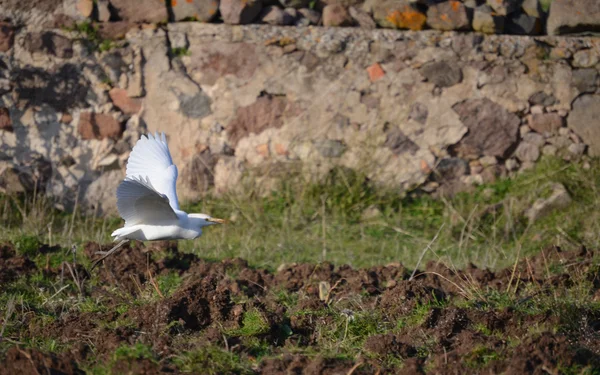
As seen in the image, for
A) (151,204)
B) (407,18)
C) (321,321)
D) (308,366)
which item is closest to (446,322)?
Result: (321,321)

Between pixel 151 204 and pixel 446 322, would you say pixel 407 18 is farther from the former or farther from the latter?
pixel 446 322

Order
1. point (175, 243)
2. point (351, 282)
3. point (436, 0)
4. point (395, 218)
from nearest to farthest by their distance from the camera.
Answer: point (351, 282) → point (175, 243) → point (395, 218) → point (436, 0)

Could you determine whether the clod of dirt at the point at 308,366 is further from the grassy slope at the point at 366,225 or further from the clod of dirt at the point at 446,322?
the grassy slope at the point at 366,225

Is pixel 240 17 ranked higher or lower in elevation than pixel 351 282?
higher

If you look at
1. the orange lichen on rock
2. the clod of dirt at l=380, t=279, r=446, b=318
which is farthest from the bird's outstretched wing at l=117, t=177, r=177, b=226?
the orange lichen on rock

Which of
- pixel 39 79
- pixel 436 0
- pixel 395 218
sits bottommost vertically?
pixel 395 218

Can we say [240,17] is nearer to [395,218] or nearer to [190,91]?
[190,91]

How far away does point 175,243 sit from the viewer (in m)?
5.66

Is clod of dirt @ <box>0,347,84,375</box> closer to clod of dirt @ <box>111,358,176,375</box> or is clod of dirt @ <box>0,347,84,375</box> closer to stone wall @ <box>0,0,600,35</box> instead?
clod of dirt @ <box>111,358,176,375</box>

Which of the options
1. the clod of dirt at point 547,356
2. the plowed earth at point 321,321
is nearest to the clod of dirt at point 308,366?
the plowed earth at point 321,321

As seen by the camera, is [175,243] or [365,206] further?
[365,206]

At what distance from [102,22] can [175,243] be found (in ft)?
9.60

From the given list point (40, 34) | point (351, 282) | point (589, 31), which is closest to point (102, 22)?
point (40, 34)

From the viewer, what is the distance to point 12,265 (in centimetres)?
506
